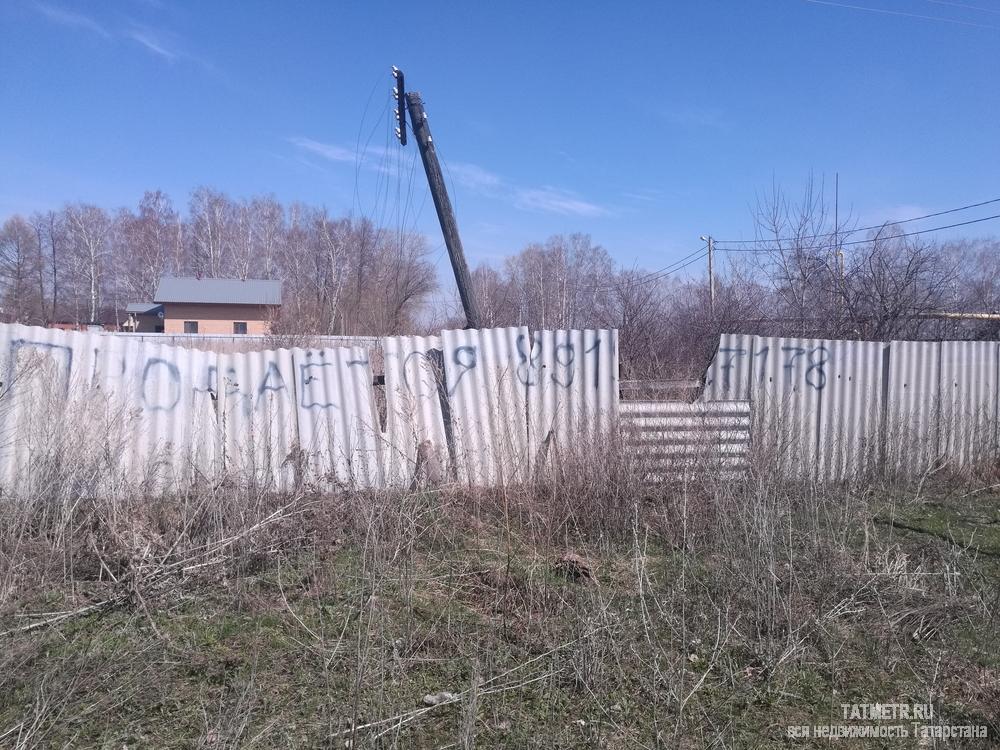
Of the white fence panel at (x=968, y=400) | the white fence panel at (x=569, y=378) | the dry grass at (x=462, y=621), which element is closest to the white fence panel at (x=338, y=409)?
the dry grass at (x=462, y=621)

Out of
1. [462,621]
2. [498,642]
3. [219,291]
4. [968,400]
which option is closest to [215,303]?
[219,291]

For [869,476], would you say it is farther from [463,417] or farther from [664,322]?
[664,322]

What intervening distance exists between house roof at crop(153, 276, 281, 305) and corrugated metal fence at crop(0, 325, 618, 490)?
1469 inches

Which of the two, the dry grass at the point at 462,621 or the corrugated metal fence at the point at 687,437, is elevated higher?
the corrugated metal fence at the point at 687,437

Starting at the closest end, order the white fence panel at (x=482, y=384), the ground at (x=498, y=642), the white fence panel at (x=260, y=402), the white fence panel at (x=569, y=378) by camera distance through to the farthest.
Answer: the ground at (x=498, y=642) → the white fence panel at (x=260, y=402) → the white fence panel at (x=482, y=384) → the white fence panel at (x=569, y=378)

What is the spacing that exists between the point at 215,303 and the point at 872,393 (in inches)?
1638

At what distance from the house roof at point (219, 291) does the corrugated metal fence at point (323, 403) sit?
37.3m

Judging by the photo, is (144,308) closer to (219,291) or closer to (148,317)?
(148,317)

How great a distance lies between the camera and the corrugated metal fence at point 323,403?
551 cm

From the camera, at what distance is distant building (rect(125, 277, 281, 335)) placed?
42.3m

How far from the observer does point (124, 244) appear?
170ft

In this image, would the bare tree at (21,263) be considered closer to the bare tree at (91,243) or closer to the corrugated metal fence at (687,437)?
the bare tree at (91,243)

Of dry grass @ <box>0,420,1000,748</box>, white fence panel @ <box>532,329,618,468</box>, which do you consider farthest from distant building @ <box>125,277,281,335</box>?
dry grass @ <box>0,420,1000,748</box>

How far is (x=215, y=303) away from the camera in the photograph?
42.7m
